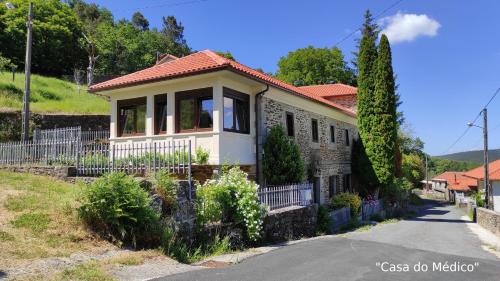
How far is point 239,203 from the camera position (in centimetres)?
1025

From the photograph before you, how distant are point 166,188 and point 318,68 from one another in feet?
142

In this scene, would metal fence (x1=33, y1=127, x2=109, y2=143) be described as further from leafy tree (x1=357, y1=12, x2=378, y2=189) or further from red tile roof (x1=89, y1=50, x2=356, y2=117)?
leafy tree (x1=357, y1=12, x2=378, y2=189)

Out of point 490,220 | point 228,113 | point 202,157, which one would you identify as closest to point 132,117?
point 228,113

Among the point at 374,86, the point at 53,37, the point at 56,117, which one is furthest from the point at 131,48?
the point at 374,86

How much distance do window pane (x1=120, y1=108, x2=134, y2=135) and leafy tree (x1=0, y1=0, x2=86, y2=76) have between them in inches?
1229

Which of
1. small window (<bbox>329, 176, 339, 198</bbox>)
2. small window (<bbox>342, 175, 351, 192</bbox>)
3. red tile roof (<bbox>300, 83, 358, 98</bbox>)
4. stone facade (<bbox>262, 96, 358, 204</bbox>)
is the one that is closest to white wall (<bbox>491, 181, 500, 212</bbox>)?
red tile roof (<bbox>300, 83, 358, 98</bbox>)

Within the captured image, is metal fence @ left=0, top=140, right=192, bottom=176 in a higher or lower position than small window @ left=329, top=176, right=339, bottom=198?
higher

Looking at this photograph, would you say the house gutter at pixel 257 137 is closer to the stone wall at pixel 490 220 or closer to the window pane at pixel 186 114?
the window pane at pixel 186 114

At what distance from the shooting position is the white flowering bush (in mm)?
9867

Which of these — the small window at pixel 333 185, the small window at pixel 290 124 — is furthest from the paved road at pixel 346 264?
the small window at pixel 333 185

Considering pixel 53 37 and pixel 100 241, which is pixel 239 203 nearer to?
pixel 100 241

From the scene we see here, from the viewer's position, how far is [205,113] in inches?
535

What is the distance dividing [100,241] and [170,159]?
4.36 m

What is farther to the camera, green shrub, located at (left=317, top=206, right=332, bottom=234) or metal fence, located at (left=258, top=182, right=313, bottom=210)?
green shrub, located at (left=317, top=206, right=332, bottom=234)
